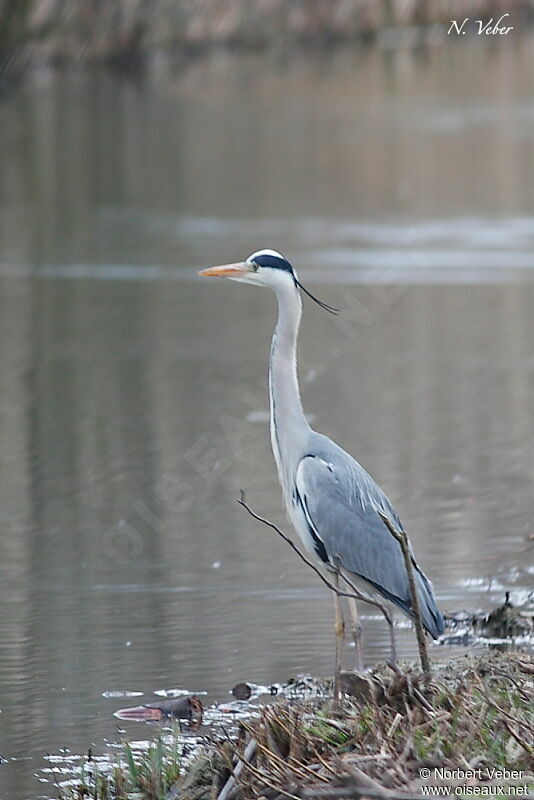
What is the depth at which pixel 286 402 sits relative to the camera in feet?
20.9

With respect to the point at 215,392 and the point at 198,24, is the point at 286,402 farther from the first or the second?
the point at 198,24

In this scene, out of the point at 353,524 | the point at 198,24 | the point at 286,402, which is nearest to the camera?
the point at 353,524

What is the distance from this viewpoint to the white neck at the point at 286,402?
6371mm

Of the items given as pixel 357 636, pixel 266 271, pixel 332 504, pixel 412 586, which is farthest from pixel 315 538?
pixel 412 586

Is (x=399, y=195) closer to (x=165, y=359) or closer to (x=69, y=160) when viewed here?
(x=69, y=160)

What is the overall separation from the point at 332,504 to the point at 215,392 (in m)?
5.37

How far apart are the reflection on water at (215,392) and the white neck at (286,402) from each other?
2.31ft

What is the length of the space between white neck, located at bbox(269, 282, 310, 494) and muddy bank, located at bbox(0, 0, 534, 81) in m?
32.2

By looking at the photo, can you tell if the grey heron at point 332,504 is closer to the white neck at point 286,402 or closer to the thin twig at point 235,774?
the white neck at point 286,402

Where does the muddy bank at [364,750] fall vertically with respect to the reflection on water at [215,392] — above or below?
below

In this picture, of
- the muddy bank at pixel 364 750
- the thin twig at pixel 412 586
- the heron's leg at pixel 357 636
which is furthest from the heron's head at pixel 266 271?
the muddy bank at pixel 364 750

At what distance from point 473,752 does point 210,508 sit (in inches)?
167

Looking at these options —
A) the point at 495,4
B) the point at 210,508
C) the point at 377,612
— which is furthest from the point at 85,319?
the point at 495,4

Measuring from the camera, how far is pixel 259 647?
6645 mm
